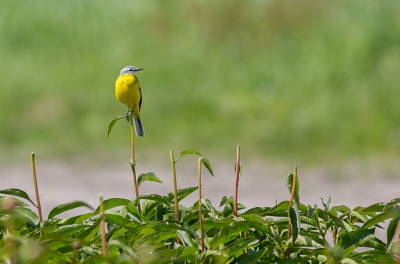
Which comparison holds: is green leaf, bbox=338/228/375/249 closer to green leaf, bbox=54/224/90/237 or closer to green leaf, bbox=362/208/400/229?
green leaf, bbox=362/208/400/229

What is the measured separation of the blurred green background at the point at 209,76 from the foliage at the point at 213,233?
5.85 m

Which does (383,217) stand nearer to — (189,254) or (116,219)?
(189,254)

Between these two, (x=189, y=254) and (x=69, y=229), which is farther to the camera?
(x=69, y=229)

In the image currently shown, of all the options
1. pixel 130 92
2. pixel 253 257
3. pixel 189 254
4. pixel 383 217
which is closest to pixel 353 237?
pixel 383 217

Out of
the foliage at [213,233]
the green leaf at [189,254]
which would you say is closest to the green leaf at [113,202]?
the foliage at [213,233]

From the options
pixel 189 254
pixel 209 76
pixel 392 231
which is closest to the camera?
pixel 189 254

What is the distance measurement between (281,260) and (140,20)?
7952mm

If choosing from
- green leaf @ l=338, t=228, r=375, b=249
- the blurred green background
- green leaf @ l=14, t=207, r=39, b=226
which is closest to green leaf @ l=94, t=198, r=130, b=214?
green leaf @ l=14, t=207, r=39, b=226

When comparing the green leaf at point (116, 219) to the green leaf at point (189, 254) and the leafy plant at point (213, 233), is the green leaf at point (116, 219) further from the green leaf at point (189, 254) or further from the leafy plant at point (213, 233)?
the green leaf at point (189, 254)

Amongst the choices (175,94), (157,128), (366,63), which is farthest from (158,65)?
(366,63)

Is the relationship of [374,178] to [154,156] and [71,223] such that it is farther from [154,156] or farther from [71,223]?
[71,223]

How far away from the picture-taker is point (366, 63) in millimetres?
8523

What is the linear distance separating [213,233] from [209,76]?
23.1 ft

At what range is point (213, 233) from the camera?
5.54ft
